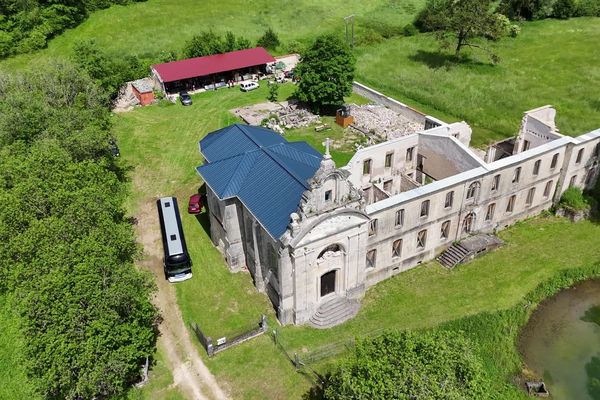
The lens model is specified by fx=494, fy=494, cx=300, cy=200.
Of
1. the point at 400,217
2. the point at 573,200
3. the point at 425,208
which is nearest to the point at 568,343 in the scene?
the point at 425,208

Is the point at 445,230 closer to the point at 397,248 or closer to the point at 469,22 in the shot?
the point at 397,248

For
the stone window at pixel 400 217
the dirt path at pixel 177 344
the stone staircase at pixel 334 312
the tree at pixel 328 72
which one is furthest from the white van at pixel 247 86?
the stone staircase at pixel 334 312

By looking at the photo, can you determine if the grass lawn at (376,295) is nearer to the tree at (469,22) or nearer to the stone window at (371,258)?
the stone window at (371,258)

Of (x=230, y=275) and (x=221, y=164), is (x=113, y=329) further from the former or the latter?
(x=221, y=164)

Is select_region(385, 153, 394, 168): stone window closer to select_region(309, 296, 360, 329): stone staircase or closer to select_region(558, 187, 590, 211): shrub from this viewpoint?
select_region(309, 296, 360, 329): stone staircase

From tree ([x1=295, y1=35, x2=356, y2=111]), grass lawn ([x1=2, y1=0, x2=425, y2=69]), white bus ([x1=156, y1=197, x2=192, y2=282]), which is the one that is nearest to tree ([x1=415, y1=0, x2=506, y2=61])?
grass lawn ([x1=2, y1=0, x2=425, y2=69])

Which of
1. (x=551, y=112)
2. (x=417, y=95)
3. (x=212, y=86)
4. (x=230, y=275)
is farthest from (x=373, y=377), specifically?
(x=212, y=86)
